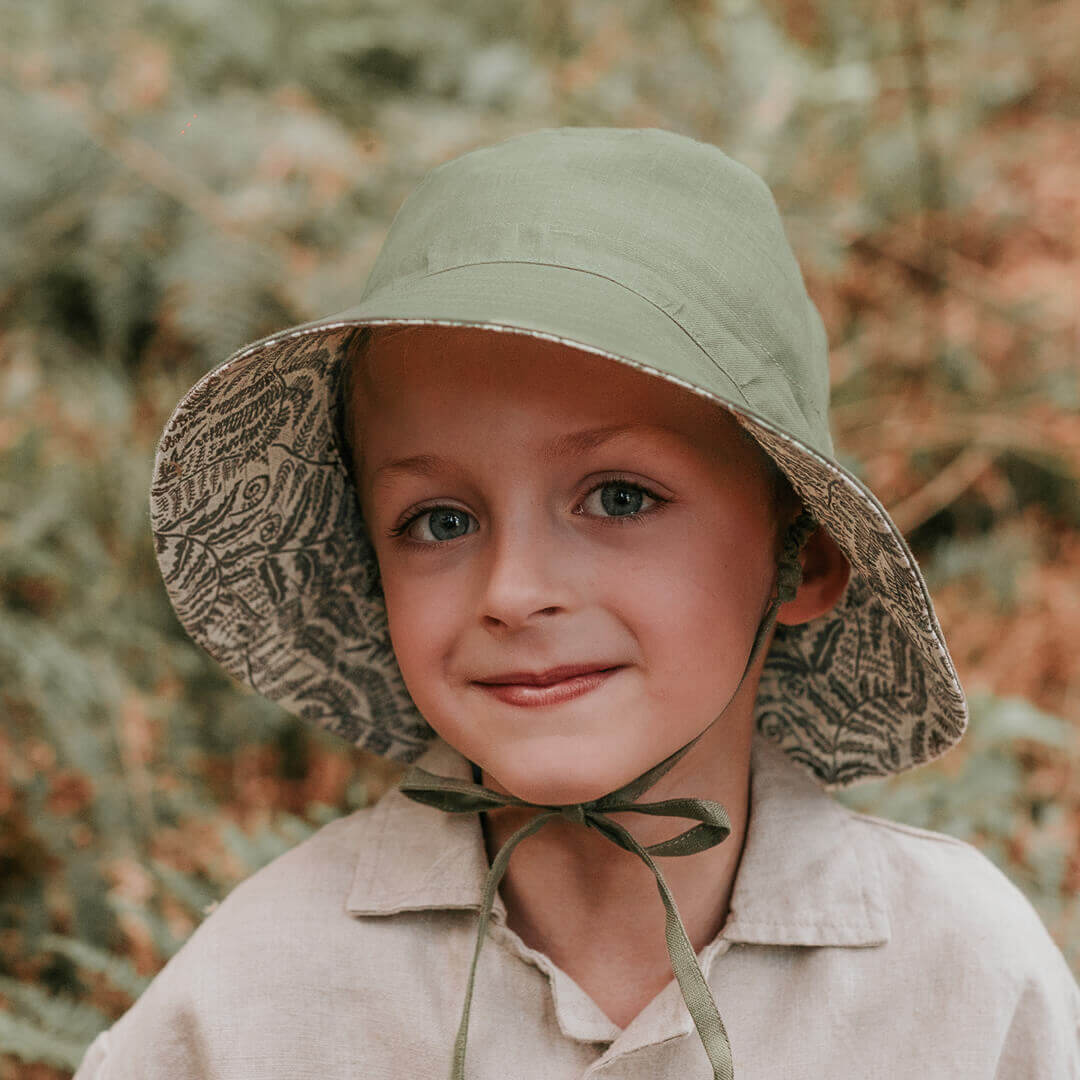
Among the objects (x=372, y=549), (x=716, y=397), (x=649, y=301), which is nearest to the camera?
(x=716, y=397)

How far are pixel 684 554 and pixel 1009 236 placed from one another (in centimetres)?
323

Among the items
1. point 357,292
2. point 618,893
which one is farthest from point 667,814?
point 357,292

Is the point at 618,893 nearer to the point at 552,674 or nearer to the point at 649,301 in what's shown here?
the point at 552,674

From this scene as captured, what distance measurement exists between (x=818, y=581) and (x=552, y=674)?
442 millimetres

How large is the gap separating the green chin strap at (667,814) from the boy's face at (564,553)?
7cm

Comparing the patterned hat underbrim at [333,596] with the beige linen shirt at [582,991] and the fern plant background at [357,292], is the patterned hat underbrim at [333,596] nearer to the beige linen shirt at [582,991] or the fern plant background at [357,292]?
the beige linen shirt at [582,991]

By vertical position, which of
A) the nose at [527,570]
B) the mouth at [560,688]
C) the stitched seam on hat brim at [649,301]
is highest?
the stitched seam on hat brim at [649,301]

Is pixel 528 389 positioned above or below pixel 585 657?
above

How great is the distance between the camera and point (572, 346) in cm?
120

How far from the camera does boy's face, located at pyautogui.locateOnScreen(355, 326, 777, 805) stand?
1.29 metres

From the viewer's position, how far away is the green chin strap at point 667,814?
133 cm

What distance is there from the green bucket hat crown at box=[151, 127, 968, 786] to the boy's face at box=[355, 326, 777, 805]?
8 cm

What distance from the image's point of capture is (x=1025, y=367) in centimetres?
371

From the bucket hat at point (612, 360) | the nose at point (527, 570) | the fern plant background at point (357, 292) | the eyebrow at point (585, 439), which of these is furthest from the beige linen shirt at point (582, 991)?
the fern plant background at point (357, 292)
